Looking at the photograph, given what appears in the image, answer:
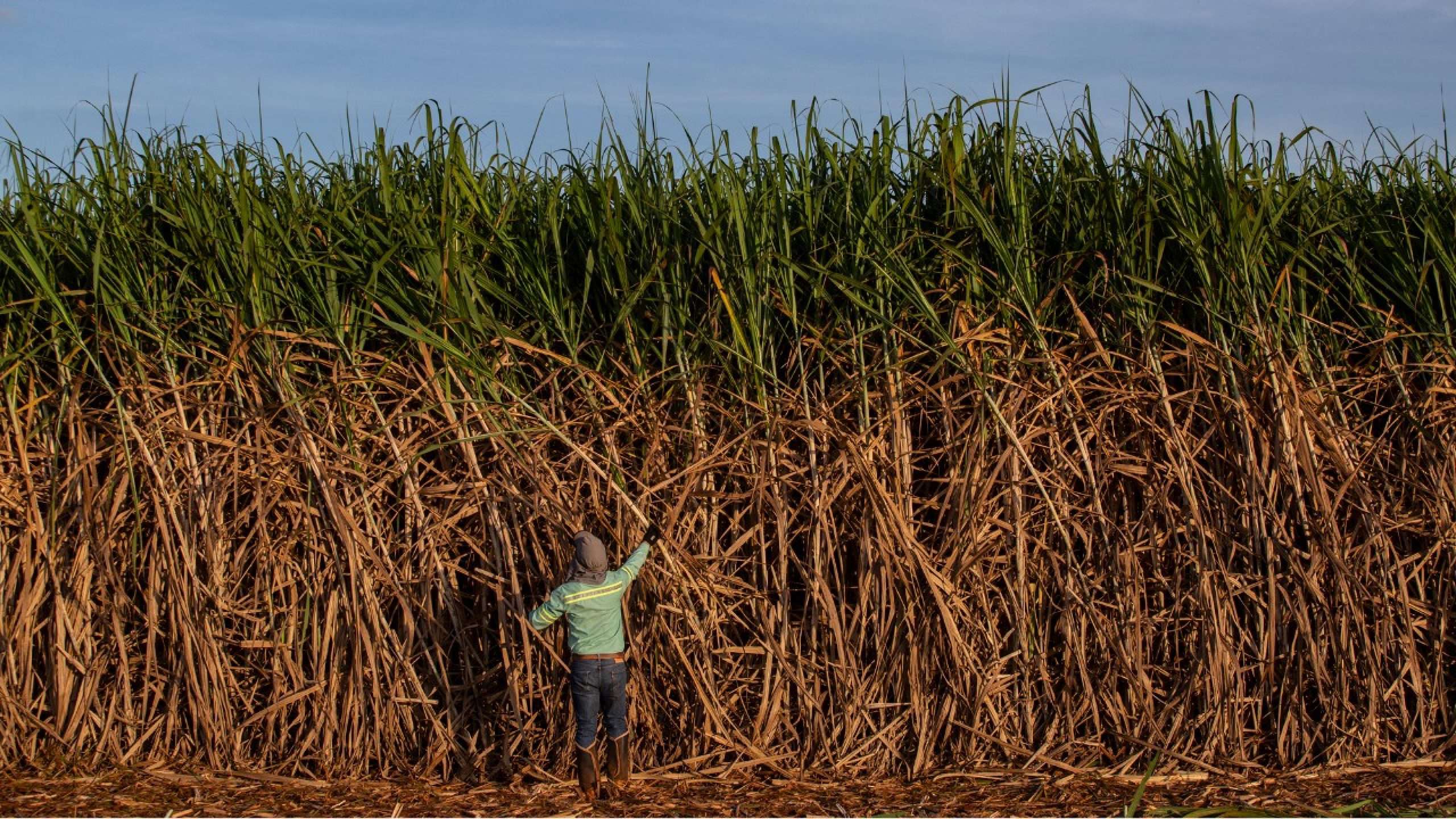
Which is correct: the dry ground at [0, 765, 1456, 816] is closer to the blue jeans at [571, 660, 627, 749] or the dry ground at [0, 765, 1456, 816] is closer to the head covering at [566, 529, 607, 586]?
the blue jeans at [571, 660, 627, 749]

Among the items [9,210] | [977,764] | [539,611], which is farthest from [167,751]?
[977,764]

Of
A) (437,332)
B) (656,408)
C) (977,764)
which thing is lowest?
(977,764)

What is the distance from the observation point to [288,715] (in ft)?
12.5

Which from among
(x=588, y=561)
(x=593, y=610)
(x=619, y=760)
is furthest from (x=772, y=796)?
(x=588, y=561)

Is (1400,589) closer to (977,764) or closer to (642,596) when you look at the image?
(977,764)

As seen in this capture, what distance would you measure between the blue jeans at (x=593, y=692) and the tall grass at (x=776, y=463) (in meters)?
0.24

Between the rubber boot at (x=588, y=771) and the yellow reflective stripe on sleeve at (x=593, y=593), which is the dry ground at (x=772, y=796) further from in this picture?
the yellow reflective stripe on sleeve at (x=593, y=593)

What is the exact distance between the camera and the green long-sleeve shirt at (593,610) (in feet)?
11.0

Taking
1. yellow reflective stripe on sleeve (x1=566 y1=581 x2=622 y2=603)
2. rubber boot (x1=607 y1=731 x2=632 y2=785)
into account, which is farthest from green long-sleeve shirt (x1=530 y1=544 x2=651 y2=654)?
rubber boot (x1=607 y1=731 x2=632 y2=785)

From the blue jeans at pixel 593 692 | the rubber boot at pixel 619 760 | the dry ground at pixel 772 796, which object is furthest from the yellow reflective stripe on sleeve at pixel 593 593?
the dry ground at pixel 772 796

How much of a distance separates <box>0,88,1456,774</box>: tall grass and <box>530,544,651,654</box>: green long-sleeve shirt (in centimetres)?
22

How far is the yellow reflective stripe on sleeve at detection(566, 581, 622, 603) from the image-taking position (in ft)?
11.0

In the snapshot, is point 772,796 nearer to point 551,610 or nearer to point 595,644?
point 595,644

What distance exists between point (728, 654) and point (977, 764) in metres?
0.90
